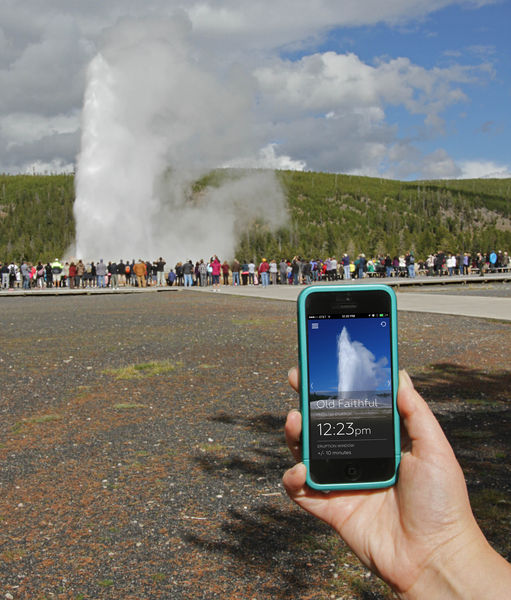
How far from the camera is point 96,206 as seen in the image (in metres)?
61.6

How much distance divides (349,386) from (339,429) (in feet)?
0.43

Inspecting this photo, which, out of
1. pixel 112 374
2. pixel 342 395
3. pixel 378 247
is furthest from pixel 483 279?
pixel 378 247

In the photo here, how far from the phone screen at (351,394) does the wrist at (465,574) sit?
27 cm

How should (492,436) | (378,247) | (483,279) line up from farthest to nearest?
(378,247) < (483,279) < (492,436)

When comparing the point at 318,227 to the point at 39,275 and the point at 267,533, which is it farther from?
the point at 267,533

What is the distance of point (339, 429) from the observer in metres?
1.98

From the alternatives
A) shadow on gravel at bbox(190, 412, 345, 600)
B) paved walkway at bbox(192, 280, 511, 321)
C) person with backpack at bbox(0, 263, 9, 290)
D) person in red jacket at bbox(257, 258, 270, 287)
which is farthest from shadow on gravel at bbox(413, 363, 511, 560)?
person with backpack at bbox(0, 263, 9, 290)

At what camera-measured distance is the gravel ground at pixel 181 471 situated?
3.50 metres

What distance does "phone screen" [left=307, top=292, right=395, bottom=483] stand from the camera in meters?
1.90

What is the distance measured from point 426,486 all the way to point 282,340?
10.7m

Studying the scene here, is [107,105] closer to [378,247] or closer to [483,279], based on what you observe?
[483,279]

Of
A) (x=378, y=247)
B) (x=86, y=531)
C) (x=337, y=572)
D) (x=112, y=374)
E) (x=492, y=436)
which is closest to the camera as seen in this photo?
(x=337, y=572)

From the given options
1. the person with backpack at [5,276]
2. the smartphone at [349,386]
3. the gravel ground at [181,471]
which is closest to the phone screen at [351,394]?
the smartphone at [349,386]

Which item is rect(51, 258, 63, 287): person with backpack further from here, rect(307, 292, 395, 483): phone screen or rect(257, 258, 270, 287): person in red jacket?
rect(307, 292, 395, 483): phone screen
